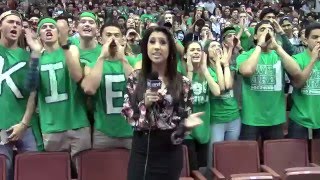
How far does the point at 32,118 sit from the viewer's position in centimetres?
414

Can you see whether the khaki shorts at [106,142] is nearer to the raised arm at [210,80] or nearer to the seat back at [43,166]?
the seat back at [43,166]

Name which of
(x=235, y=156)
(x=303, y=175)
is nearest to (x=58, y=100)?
(x=235, y=156)

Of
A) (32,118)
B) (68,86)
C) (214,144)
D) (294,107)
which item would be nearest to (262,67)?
(294,107)

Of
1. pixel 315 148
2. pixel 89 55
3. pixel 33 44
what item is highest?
pixel 33 44

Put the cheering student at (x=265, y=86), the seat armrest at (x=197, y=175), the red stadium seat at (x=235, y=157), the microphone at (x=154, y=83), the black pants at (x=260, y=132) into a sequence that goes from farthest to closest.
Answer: the black pants at (x=260, y=132)
the cheering student at (x=265, y=86)
the red stadium seat at (x=235, y=157)
the seat armrest at (x=197, y=175)
the microphone at (x=154, y=83)

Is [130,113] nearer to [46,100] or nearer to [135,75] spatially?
[135,75]

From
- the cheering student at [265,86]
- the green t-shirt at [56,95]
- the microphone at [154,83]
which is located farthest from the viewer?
the cheering student at [265,86]

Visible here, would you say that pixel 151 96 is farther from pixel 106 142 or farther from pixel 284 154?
pixel 284 154

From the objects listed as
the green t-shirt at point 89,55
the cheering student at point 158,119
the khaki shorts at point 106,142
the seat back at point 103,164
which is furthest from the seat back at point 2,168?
the cheering student at point 158,119

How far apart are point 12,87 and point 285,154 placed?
8.04ft

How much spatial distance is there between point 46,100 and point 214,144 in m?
1.49

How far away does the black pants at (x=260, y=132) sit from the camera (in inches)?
186

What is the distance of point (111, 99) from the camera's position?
4098mm

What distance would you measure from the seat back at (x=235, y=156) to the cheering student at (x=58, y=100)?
1.20 metres
